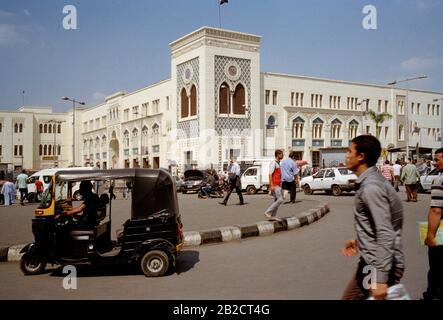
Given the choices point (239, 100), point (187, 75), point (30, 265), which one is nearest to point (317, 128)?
point (239, 100)

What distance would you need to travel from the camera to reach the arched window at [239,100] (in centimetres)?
4874

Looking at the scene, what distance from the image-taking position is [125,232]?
7.12m

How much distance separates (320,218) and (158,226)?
308 inches

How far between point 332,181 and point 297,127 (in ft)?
105

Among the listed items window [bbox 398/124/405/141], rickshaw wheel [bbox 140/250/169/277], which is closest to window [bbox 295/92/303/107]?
window [bbox 398/124/405/141]

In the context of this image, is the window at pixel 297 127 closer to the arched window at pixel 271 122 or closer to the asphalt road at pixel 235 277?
the arched window at pixel 271 122

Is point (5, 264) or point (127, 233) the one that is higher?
point (127, 233)

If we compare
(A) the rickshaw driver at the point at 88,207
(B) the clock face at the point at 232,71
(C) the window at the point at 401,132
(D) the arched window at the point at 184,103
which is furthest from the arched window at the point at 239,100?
(A) the rickshaw driver at the point at 88,207

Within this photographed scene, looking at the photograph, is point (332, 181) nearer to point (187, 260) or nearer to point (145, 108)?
→ point (187, 260)

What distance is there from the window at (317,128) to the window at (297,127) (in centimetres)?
187
